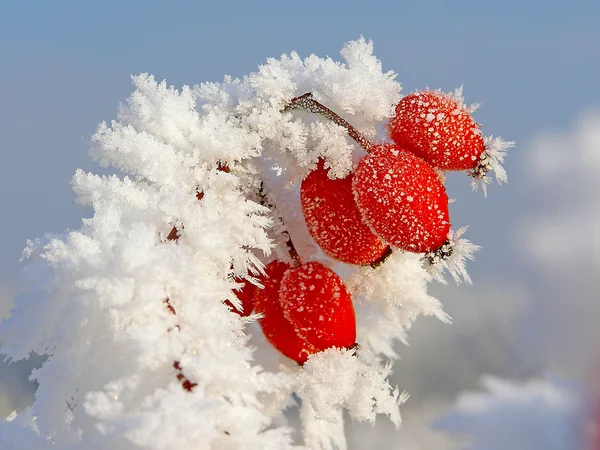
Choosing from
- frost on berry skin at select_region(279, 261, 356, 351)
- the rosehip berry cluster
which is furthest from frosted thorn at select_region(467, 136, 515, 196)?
frost on berry skin at select_region(279, 261, 356, 351)

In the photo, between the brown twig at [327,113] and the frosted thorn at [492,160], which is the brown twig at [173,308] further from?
the frosted thorn at [492,160]

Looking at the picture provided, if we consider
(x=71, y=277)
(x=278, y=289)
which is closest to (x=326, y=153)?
(x=278, y=289)

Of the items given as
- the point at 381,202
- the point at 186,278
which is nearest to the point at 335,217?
the point at 381,202

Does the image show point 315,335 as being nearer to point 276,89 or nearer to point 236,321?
point 236,321

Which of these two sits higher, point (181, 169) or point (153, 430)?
point (181, 169)

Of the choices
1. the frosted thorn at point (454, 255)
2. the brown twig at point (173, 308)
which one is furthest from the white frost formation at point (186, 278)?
→ the frosted thorn at point (454, 255)

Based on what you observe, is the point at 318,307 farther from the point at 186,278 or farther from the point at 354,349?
the point at 186,278
